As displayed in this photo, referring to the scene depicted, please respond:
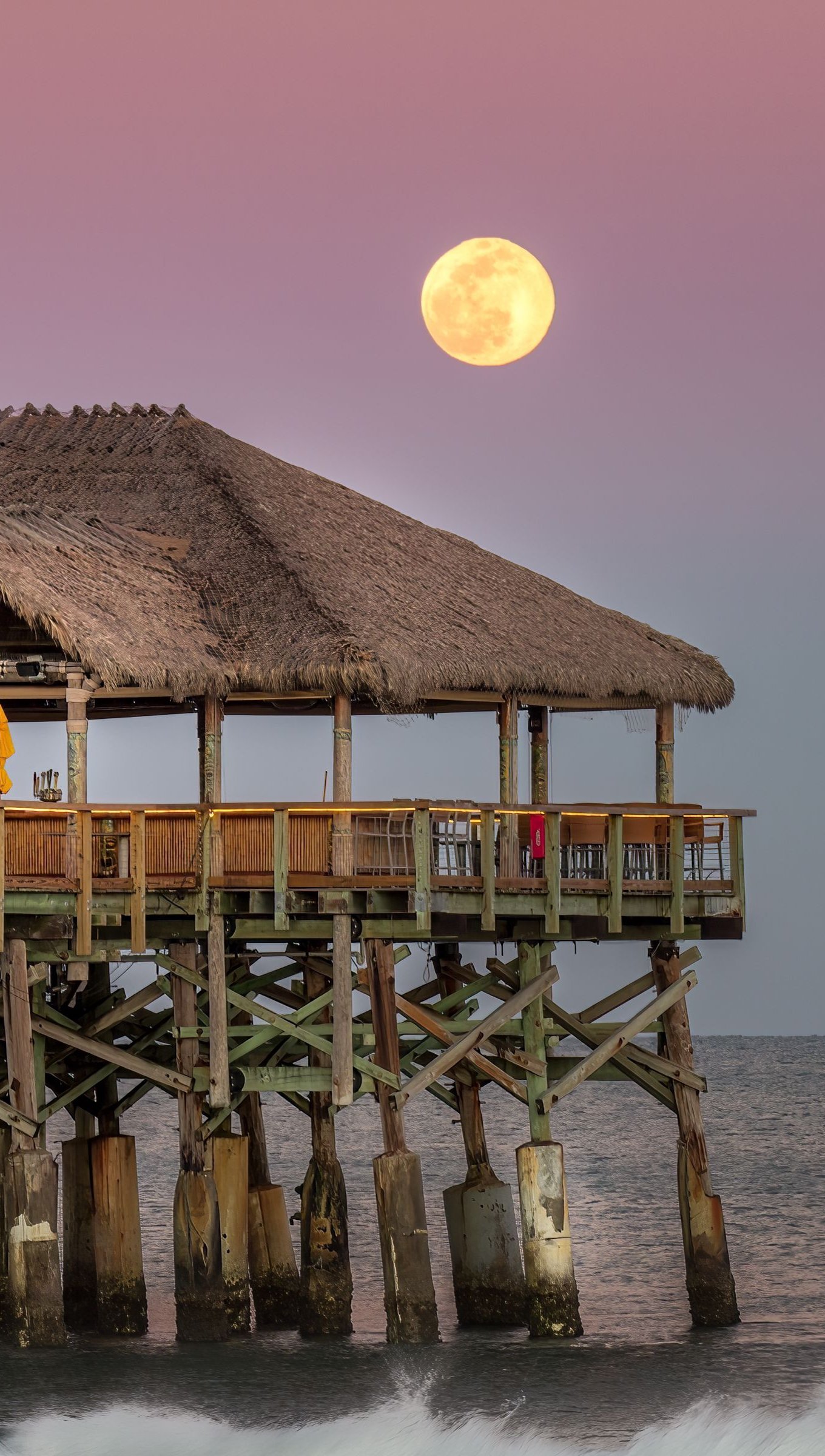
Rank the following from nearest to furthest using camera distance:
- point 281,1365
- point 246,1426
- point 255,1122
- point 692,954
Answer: point 246,1426 → point 281,1365 → point 692,954 → point 255,1122

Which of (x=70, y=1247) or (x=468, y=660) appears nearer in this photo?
(x=468, y=660)

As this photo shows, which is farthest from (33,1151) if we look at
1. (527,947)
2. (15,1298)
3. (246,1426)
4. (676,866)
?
(676,866)

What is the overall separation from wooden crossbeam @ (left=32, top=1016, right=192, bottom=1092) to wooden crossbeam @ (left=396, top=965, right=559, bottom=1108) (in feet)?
9.23

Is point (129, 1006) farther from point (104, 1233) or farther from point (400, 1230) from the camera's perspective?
point (400, 1230)

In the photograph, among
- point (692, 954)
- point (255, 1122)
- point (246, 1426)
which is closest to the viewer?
point (246, 1426)

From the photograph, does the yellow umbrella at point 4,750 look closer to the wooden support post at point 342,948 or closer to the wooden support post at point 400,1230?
the wooden support post at point 342,948

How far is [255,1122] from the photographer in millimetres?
33188

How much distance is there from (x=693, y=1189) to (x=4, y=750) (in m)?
10.5

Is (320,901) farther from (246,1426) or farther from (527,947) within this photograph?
(246,1426)

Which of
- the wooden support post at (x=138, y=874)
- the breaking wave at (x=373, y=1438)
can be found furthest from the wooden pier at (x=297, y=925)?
the breaking wave at (x=373, y=1438)

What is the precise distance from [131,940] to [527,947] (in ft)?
16.0

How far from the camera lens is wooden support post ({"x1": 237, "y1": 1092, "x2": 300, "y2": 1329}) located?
1235 inches

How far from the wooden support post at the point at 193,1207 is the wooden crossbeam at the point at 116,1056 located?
0.15 m

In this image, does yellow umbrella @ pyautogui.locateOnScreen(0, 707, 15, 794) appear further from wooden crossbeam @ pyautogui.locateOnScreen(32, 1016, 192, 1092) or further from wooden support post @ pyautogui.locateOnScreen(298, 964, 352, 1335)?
wooden support post @ pyautogui.locateOnScreen(298, 964, 352, 1335)
